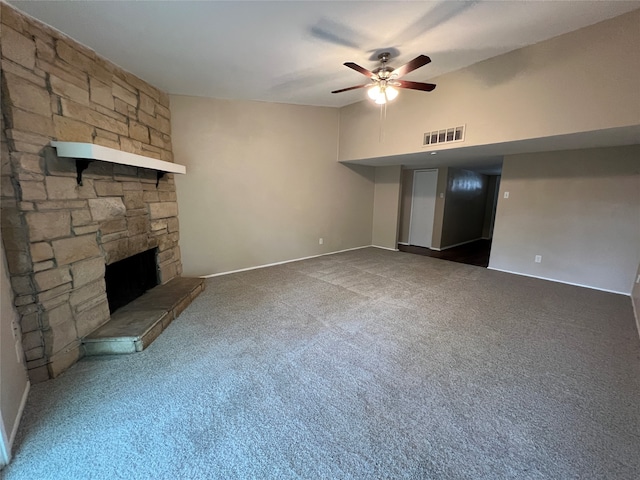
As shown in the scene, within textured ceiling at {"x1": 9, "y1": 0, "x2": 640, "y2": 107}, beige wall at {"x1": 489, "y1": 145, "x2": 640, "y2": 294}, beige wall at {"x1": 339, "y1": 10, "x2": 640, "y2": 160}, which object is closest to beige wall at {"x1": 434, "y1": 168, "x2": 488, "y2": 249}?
beige wall at {"x1": 489, "y1": 145, "x2": 640, "y2": 294}

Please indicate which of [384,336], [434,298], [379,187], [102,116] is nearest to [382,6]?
[102,116]

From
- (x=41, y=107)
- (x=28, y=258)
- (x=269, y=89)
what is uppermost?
(x=269, y=89)

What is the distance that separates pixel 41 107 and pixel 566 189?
611cm

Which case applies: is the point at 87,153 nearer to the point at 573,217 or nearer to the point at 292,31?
the point at 292,31

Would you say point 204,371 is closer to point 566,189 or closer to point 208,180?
point 208,180

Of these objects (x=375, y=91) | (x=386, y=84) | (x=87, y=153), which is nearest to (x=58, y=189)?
(x=87, y=153)

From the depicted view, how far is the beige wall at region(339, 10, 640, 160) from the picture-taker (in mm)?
→ 2406

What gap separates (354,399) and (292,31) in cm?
309

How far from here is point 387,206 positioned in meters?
6.23

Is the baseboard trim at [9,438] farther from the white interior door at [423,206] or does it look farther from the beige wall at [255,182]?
the white interior door at [423,206]

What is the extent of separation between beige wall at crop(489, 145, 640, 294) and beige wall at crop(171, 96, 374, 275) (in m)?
3.11

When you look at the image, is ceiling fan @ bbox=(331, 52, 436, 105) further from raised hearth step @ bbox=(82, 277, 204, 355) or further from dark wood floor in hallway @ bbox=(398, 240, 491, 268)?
dark wood floor in hallway @ bbox=(398, 240, 491, 268)

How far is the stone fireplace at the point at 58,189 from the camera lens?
175cm

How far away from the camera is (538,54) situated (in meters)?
2.81
